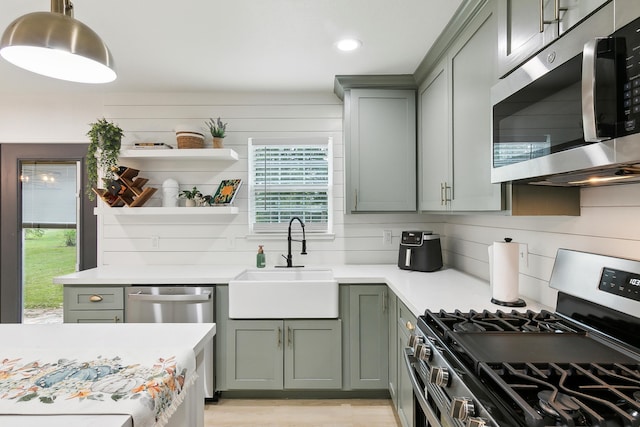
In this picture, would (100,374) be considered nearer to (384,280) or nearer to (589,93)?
(589,93)

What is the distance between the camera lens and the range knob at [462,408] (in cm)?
85

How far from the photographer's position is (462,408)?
0.87 m

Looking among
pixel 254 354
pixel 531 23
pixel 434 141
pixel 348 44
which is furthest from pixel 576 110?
pixel 254 354

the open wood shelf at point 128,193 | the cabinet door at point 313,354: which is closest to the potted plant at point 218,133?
the open wood shelf at point 128,193

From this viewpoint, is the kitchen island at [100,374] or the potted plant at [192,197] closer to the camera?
the kitchen island at [100,374]

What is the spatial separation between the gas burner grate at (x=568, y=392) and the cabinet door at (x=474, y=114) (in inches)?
28.9

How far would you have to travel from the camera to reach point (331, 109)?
3.09 metres

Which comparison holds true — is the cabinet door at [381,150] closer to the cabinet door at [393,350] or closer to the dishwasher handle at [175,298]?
the cabinet door at [393,350]

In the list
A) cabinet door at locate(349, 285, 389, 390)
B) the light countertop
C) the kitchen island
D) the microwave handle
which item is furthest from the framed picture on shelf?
the microwave handle

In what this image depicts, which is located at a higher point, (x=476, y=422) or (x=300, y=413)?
(x=476, y=422)

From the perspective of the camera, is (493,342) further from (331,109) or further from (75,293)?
(75,293)

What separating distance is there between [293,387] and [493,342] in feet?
5.68

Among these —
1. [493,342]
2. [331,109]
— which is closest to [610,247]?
[493,342]

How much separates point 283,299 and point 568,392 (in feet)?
6.06
